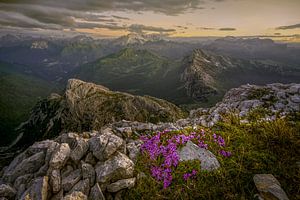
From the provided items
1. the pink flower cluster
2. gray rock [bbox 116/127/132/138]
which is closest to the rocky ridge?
gray rock [bbox 116/127/132/138]

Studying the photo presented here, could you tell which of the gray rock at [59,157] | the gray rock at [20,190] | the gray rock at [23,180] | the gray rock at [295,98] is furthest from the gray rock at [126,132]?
the gray rock at [295,98]

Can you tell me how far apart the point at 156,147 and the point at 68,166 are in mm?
3784

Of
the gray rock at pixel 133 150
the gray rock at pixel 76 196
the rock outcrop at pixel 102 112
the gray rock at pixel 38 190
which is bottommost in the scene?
the rock outcrop at pixel 102 112

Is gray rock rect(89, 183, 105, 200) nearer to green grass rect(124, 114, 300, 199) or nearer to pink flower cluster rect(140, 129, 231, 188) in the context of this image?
green grass rect(124, 114, 300, 199)

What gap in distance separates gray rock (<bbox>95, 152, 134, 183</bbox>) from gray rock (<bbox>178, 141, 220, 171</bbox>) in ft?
7.18

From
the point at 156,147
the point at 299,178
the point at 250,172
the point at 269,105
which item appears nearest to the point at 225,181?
the point at 250,172

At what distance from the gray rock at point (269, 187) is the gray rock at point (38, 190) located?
24.2ft

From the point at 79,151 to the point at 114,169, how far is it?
212cm

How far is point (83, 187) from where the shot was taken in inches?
360

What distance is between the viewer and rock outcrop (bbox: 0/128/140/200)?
9141mm

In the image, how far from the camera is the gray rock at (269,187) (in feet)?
25.0

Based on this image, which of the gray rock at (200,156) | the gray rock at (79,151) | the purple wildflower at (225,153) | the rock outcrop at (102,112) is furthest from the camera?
the rock outcrop at (102,112)

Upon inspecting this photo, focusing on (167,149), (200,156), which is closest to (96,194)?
(167,149)

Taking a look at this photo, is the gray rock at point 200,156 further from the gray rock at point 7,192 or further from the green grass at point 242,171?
the gray rock at point 7,192
